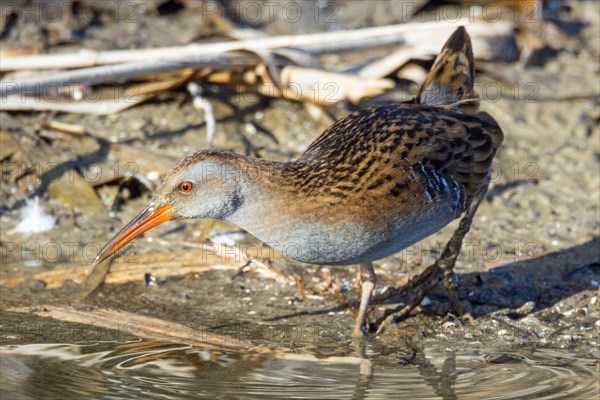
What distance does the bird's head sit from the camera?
14.5ft

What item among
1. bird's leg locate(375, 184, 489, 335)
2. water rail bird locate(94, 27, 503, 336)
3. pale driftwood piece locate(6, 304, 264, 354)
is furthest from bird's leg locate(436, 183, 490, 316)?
pale driftwood piece locate(6, 304, 264, 354)

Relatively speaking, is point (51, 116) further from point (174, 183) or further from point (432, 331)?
point (432, 331)

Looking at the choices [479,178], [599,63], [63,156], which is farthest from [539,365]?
[599,63]

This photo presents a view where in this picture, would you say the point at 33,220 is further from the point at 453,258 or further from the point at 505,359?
the point at 505,359

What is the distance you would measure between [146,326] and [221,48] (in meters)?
2.42

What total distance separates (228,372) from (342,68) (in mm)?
3322

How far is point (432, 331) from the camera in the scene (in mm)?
5125

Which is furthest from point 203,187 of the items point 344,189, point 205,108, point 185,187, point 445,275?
point 205,108

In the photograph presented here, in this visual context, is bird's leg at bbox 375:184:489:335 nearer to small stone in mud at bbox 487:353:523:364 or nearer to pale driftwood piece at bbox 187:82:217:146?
small stone in mud at bbox 487:353:523:364

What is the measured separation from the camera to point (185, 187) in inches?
175

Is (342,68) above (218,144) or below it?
above

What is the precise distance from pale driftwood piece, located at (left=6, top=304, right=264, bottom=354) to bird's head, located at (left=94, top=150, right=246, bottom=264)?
0.73m

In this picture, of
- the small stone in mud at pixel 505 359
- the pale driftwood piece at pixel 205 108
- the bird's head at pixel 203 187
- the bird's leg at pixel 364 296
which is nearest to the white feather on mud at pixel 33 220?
the pale driftwood piece at pixel 205 108

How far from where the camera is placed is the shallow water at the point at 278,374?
433cm
